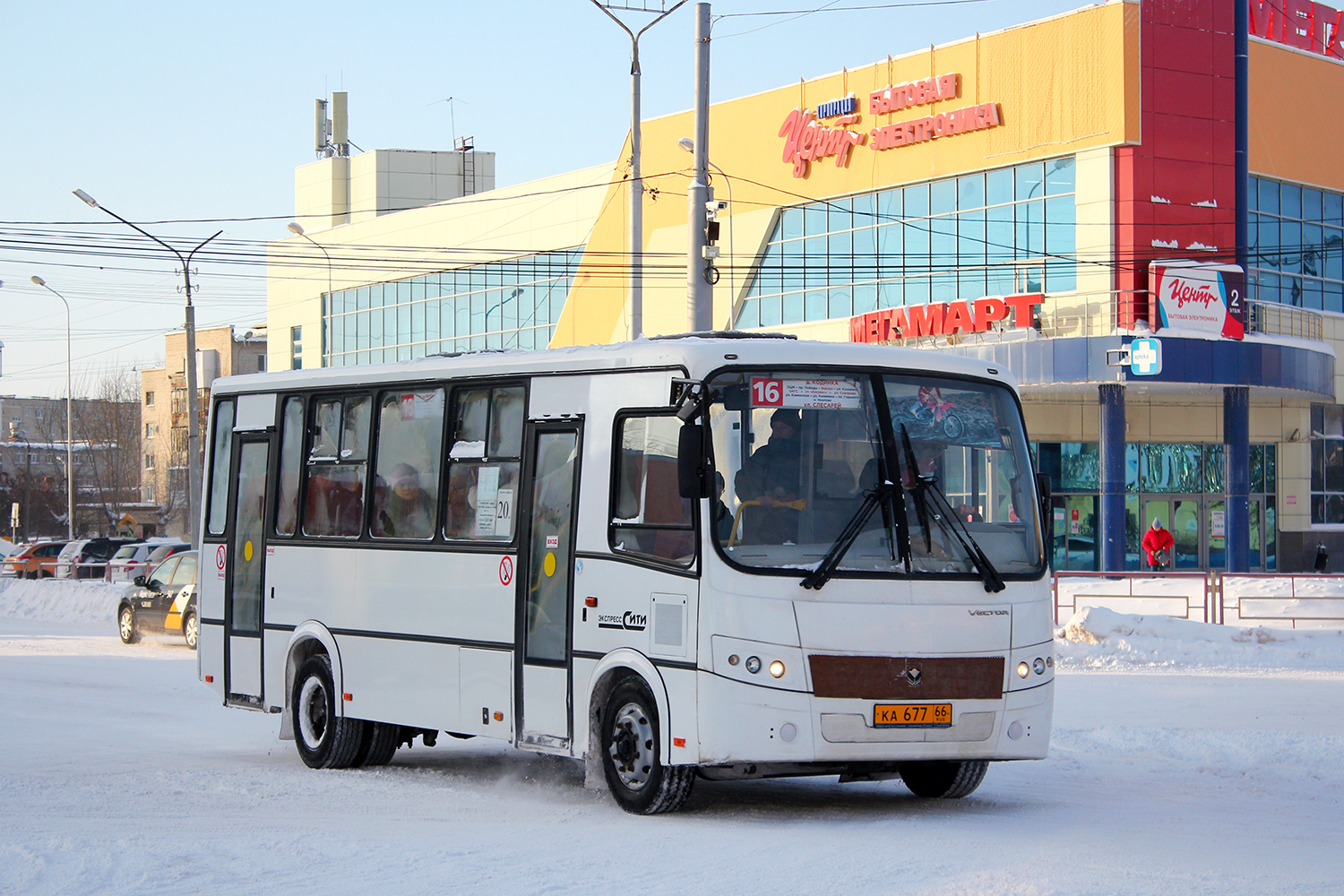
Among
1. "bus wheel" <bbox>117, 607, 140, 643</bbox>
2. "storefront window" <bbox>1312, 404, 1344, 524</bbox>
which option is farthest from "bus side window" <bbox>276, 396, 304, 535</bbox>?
"storefront window" <bbox>1312, 404, 1344, 524</bbox>

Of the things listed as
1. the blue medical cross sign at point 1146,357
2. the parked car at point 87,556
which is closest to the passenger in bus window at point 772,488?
the blue medical cross sign at point 1146,357

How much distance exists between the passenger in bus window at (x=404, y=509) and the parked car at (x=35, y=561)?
175ft

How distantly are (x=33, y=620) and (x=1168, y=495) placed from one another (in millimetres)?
28684

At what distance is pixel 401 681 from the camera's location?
39.5ft

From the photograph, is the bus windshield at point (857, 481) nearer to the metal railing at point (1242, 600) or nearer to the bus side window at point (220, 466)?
the bus side window at point (220, 466)

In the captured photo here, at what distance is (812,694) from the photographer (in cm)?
938

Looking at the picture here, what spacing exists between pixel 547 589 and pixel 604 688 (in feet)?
2.85

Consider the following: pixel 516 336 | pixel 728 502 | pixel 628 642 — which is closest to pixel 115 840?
pixel 628 642

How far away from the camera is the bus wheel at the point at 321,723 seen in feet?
41.7

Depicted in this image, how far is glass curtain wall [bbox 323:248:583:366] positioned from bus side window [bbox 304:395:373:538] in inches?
1724

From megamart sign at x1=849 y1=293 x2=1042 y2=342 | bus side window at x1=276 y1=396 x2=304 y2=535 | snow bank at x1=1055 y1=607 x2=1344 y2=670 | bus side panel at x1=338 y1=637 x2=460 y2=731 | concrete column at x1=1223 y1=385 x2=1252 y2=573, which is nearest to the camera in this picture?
bus side panel at x1=338 y1=637 x2=460 y2=731

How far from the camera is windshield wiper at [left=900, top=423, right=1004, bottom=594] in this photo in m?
9.82

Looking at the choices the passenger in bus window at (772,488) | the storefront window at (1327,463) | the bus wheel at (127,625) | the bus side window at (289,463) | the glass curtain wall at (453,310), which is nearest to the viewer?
the passenger in bus window at (772,488)

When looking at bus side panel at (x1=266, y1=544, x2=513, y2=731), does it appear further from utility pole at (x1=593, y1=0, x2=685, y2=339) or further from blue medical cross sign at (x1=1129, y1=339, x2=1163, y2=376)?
blue medical cross sign at (x1=1129, y1=339, x2=1163, y2=376)
